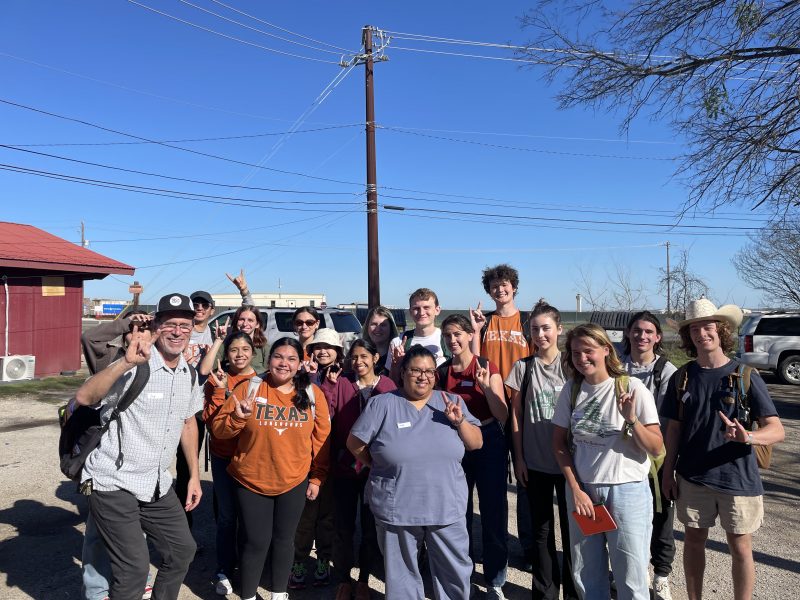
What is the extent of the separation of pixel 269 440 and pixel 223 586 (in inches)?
43.3

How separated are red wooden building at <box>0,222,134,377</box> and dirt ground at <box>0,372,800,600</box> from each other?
26.5 ft

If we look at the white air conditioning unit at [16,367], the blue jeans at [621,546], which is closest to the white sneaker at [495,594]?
the blue jeans at [621,546]

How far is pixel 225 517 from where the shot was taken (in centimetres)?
388

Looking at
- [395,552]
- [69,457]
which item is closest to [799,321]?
[395,552]

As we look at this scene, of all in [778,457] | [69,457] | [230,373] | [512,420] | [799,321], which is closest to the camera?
[69,457]

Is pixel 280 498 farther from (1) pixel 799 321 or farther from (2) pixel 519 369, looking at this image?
(1) pixel 799 321

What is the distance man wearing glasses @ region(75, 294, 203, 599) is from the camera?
2.97 meters

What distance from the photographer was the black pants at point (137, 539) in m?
2.98

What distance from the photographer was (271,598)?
11.6 feet

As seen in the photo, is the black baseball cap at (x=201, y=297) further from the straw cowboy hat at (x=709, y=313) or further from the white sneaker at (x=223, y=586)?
the straw cowboy hat at (x=709, y=313)

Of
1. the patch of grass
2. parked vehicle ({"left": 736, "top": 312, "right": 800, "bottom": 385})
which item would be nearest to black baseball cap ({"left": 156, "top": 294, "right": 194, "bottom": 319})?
the patch of grass

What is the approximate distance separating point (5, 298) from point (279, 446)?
13756mm

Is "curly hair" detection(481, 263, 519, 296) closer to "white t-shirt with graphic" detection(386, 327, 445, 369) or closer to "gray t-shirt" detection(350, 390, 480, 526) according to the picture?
"white t-shirt with graphic" detection(386, 327, 445, 369)

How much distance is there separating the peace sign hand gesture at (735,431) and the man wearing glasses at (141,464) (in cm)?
298
